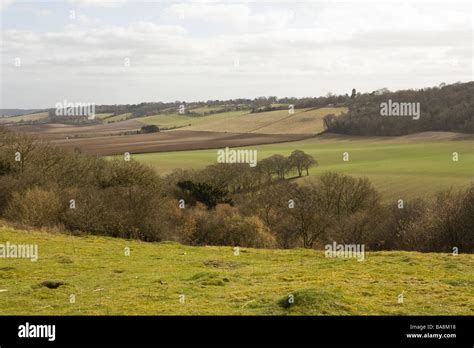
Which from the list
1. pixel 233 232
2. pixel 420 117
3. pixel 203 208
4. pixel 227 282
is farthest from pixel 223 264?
pixel 420 117

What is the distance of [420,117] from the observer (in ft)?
363

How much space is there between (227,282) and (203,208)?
35788mm

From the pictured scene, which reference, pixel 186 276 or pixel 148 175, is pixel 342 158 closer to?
pixel 148 175

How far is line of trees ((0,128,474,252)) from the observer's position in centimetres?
4156

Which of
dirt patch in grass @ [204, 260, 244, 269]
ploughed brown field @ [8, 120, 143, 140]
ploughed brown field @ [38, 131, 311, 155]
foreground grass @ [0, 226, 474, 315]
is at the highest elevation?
ploughed brown field @ [8, 120, 143, 140]

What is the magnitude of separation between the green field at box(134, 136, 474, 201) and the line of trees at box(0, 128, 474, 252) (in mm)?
10278

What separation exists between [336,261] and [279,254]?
17.6ft

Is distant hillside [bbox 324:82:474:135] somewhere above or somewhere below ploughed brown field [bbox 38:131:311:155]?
above

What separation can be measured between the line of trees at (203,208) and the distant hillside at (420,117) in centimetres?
5388

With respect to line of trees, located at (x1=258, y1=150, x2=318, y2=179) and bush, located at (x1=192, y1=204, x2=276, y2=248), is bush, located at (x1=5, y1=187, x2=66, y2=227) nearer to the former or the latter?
bush, located at (x1=192, y1=204, x2=276, y2=248)

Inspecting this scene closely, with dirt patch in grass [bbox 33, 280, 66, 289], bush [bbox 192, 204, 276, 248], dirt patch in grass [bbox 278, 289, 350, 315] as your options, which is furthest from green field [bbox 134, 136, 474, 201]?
dirt patch in grass [bbox 33, 280, 66, 289]
